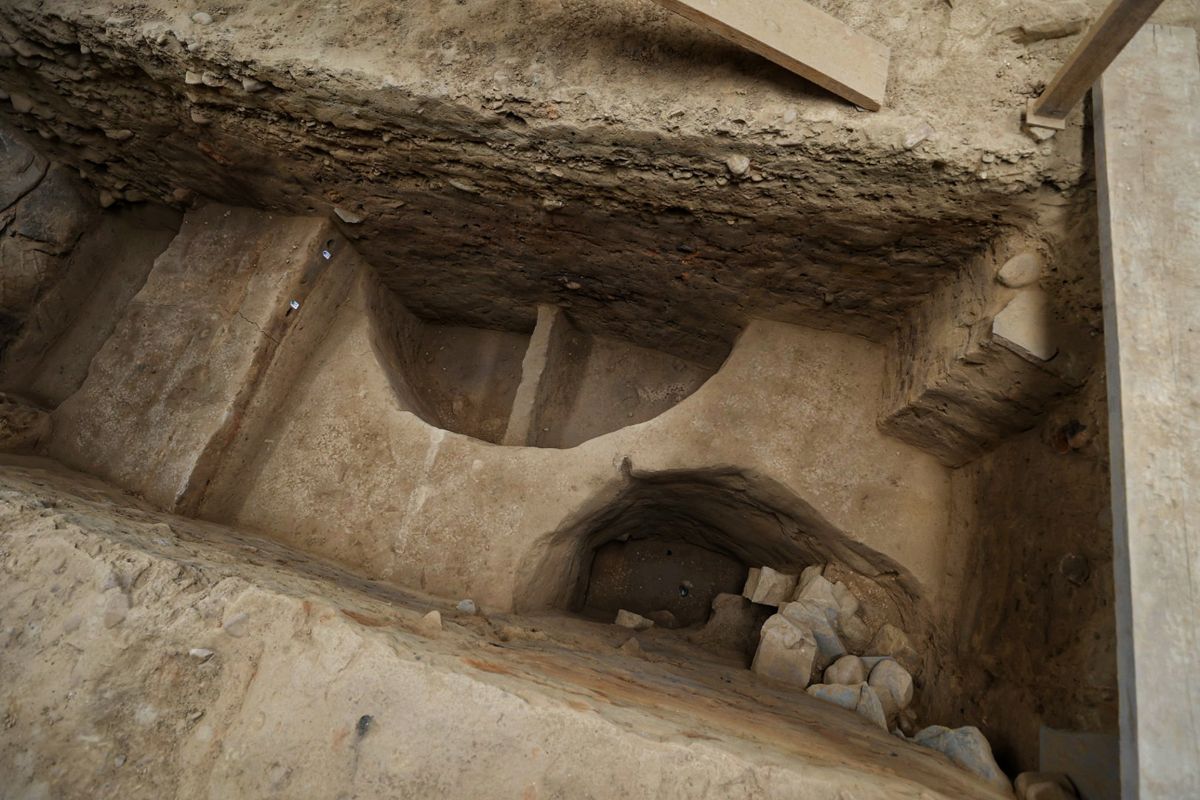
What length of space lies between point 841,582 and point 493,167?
2222mm

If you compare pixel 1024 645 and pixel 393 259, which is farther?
pixel 393 259

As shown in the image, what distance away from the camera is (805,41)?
2.07 m

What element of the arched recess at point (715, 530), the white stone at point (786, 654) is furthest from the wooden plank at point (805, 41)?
the white stone at point (786, 654)

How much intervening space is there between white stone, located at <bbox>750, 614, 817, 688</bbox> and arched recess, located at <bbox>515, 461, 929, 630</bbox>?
411mm

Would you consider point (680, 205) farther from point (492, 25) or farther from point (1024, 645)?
point (1024, 645)

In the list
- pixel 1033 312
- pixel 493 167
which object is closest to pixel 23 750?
pixel 493 167

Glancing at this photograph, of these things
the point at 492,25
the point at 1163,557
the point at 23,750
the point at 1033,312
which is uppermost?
the point at 492,25

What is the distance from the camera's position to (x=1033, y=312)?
216cm

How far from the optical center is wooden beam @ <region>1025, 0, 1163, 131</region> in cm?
169

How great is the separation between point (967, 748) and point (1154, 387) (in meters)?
1.17

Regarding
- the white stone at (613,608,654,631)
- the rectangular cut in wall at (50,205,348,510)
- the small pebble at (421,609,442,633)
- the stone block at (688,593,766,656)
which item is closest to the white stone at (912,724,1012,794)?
the stone block at (688,593,766,656)

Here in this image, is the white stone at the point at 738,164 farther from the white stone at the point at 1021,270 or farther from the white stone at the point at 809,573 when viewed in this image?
the white stone at the point at 809,573

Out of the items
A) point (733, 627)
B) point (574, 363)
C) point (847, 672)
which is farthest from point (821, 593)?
point (574, 363)

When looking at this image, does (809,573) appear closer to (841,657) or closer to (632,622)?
(841,657)
